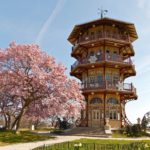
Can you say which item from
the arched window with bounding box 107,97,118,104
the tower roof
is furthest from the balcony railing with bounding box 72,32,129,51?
the arched window with bounding box 107,97,118,104

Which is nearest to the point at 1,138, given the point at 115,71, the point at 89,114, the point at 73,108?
the point at 73,108

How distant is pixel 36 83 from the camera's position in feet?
116

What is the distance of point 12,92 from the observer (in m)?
36.3

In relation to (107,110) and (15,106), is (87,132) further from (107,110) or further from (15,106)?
(15,106)

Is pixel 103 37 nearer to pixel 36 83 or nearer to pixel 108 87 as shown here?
pixel 108 87

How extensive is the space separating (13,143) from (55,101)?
663cm

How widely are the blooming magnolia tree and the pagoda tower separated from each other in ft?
29.0

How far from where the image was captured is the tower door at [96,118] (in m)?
45.8

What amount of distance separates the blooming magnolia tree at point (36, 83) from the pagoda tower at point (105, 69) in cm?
884

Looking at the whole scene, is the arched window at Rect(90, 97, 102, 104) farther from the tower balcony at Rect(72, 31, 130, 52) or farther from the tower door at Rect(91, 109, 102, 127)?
the tower balcony at Rect(72, 31, 130, 52)

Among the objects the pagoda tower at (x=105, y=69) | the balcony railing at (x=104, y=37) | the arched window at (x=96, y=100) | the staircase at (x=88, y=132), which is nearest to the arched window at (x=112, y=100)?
the pagoda tower at (x=105, y=69)

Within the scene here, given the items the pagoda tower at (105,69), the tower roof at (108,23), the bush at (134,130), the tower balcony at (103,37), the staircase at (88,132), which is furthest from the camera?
the tower roof at (108,23)

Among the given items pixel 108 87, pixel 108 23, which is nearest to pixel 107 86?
pixel 108 87

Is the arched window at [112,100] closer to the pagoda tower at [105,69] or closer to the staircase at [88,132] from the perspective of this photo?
the pagoda tower at [105,69]
